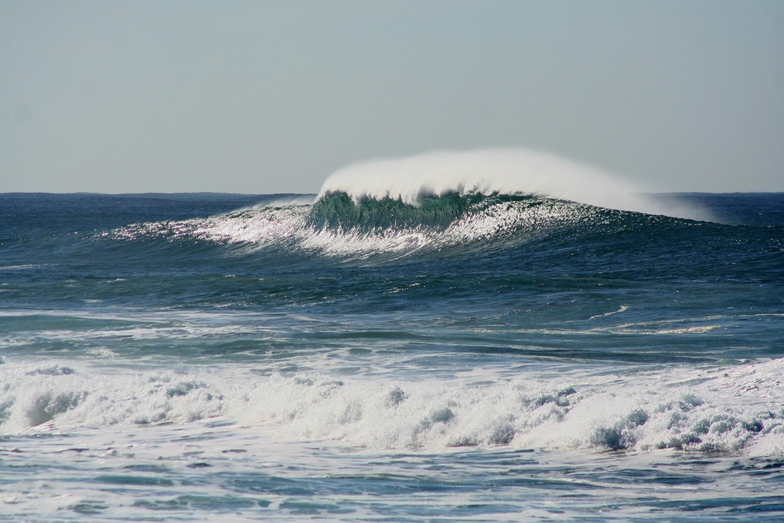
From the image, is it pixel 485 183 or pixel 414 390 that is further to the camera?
pixel 485 183

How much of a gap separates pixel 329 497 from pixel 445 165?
21107 mm

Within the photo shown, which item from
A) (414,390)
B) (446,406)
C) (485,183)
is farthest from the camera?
(485,183)

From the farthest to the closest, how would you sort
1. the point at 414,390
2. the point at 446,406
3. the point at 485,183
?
the point at 485,183 → the point at 414,390 → the point at 446,406

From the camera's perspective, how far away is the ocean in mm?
4895

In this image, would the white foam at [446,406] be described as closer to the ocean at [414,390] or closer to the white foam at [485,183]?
the ocean at [414,390]

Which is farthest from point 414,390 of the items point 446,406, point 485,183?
point 485,183

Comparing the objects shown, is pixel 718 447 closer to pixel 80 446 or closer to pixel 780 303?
pixel 80 446

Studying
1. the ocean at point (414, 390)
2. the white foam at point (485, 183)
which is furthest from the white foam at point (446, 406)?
the white foam at point (485, 183)

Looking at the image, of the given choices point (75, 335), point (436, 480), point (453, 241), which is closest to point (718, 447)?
point (436, 480)

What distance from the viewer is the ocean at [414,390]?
4.89 m

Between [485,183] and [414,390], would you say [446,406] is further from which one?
[485,183]

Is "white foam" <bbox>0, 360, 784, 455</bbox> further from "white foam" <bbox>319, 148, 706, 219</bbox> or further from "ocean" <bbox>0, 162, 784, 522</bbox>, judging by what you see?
"white foam" <bbox>319, 148, 706, 219</bbox>

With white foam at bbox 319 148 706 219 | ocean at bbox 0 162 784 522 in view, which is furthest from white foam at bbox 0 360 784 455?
white foam at bbox 319 148 706 219

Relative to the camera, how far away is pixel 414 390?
23.2 feet
